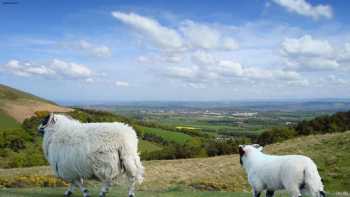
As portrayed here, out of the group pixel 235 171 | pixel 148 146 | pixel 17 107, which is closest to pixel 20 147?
pixel 148 146

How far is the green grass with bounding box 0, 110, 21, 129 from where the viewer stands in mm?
97863

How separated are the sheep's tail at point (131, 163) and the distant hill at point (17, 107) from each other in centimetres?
9778

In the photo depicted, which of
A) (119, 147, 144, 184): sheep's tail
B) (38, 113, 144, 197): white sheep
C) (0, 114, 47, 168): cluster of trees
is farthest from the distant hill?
(119, 147, 144, 184): sheep's tail

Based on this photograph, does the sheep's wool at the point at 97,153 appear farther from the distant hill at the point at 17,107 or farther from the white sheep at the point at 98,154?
the distant hill at the point at 17,107

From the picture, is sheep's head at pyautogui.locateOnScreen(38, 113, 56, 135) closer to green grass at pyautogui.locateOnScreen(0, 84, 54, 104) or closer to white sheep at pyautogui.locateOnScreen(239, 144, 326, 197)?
white sheep at pyautogui.locateOnScreen(239, 144, 326, 197)

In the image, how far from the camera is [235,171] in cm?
3444

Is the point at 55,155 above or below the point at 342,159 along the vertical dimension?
above

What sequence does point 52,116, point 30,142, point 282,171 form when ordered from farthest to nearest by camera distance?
point 30,142 → point 52,116 → point 282,171

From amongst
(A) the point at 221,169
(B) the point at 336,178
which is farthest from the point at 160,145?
(B) the point at 336,178

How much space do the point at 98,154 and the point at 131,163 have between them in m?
1.06

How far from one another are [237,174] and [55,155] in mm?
22695

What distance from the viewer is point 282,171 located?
11172mm

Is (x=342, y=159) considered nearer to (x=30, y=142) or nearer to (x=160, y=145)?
(x=160, y=145)

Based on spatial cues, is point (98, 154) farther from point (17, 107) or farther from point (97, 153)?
point (17, 107)
